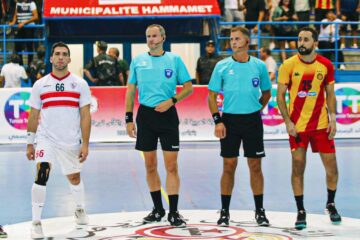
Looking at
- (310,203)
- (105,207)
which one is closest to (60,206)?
(105,207)

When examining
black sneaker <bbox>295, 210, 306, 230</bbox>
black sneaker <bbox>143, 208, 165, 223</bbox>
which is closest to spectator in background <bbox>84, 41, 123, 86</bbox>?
black sneaker <bbox>143, 208, 165, 223</bbox>

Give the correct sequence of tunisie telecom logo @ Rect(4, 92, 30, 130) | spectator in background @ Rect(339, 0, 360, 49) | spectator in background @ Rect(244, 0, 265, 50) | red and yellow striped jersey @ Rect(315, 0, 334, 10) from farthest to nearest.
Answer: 1. spectator in background @ Rect(339, 0, 360, 49)
2. spectator in background @ Rect(244, 0, 265, 50)
3. red and yellow striped jersey @ Rect(315, 0, 334, 10)
4. tunisie telecom logo @ Rect(4, 92, 30, 130)

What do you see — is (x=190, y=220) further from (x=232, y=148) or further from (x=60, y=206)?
(x=60, y=206)

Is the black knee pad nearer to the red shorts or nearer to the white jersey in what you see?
the white jersey

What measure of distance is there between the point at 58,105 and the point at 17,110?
1090cm

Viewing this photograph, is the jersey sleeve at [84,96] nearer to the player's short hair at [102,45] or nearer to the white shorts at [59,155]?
the white shorts at [59,155]

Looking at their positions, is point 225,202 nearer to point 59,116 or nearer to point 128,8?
point 59,116

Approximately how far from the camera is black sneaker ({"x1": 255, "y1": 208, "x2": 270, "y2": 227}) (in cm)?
980

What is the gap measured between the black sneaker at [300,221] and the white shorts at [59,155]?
8.31 feet

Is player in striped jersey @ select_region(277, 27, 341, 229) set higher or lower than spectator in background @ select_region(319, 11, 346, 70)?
lower

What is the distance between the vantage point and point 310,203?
38.0ft

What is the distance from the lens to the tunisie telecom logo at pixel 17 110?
797 inches

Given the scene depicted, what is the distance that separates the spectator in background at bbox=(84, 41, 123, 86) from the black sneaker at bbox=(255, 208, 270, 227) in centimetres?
1132

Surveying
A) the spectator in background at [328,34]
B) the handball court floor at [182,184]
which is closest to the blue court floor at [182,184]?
the handball court floor at [182,184]
